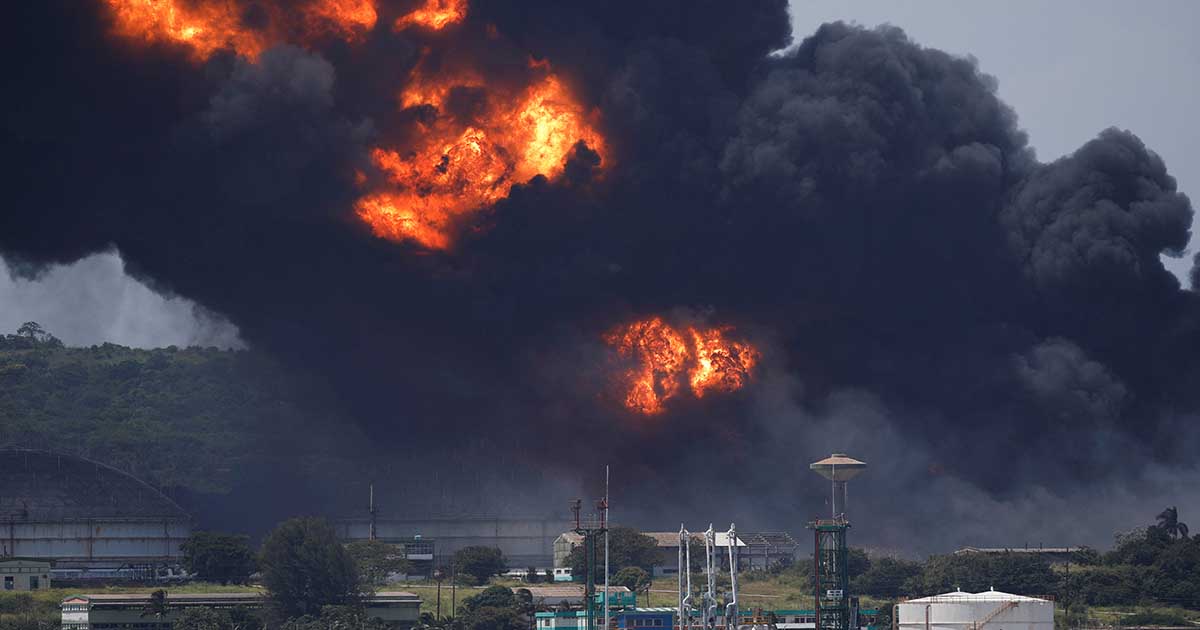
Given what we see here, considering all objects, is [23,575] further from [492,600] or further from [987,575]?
[987,575]

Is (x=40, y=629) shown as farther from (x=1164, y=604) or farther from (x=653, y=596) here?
(x=1164, y=604)

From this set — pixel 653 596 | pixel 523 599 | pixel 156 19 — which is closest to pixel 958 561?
pixel 653 596

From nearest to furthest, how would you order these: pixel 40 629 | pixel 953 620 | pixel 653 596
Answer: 1. pixel 953 620
2. pixel 40 629
3. pixel 653 596

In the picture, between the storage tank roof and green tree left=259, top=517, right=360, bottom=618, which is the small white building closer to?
green tree left=259, top=517, right=360, bottom=618

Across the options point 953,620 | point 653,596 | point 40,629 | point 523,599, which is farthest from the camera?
point 653,596

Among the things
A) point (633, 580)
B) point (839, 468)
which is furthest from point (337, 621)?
point (839, 468)

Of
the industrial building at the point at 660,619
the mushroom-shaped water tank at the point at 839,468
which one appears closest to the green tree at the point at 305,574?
the industrial building at the point at 660,619
